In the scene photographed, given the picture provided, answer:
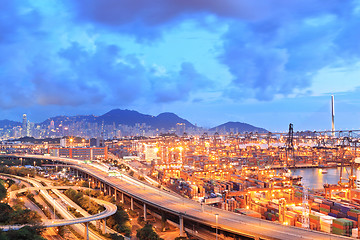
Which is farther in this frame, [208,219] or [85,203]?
[85,203]

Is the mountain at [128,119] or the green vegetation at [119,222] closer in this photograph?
the green vegetation at [119,222]

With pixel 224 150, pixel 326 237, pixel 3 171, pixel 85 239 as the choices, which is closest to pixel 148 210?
pixel 85 239

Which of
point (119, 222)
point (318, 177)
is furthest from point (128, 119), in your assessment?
point (119, 222)

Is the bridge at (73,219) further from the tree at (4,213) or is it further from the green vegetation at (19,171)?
the green vegetation at (19,171)

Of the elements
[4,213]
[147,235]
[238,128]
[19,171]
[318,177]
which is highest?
[238,128]

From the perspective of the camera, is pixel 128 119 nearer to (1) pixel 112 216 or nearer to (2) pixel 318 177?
(2) pixel 318 177

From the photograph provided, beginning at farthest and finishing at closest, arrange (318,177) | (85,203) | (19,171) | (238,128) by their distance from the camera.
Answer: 1. (238,128)
2. (318,177)
3. (19,171)
4. (85,203)

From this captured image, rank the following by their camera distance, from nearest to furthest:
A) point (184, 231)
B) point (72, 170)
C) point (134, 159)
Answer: point (184, 231) < point (72, 170) < point (134, 159)

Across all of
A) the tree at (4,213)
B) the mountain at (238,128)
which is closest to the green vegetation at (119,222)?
the tree at (4,213)

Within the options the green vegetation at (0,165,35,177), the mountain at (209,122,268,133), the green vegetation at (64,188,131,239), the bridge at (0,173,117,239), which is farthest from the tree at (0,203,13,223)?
the mountain at (209,122,268,133)

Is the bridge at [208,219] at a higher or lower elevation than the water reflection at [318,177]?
higher

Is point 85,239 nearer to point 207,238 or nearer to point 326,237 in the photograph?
point 207,238
